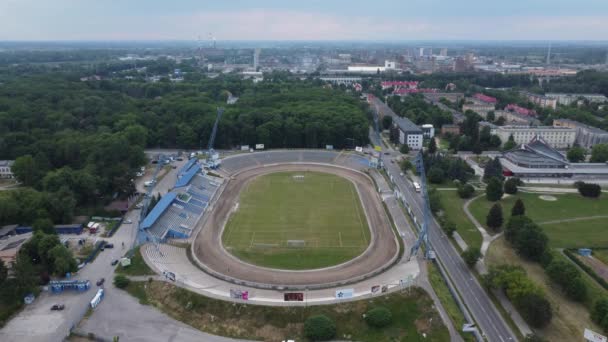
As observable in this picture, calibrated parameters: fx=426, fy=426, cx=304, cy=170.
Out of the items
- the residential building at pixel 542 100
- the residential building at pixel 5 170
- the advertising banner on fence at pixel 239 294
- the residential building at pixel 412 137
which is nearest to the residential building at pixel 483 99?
the residential building at pixel 542 100

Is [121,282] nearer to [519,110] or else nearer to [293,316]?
[293,316]

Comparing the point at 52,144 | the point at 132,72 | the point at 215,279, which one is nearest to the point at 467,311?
the point at 215,279

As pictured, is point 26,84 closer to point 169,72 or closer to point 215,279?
point 169,72

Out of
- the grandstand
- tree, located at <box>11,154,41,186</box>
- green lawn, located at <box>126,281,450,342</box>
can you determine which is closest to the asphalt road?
green lawn, located at <box>126,281,450,342</box>

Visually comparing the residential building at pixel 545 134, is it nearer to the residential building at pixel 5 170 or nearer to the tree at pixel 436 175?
the tree at pixel 436 175

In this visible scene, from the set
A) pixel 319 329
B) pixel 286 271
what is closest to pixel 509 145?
pixel 286 271
